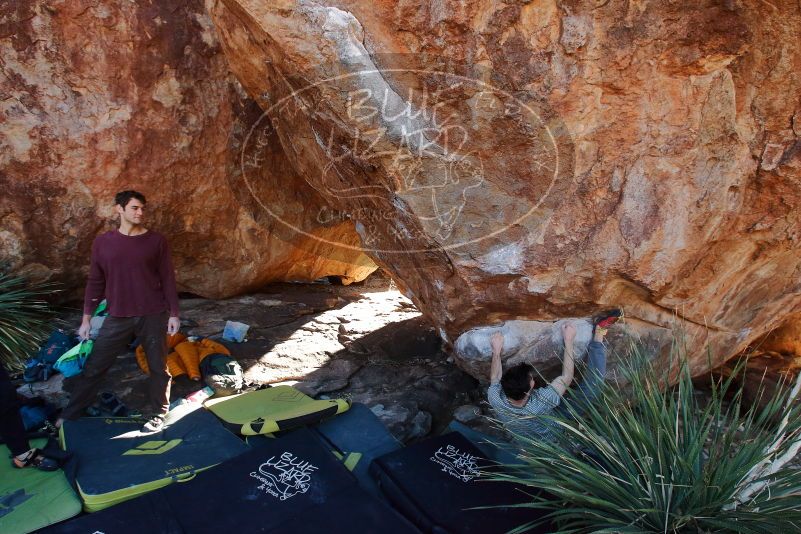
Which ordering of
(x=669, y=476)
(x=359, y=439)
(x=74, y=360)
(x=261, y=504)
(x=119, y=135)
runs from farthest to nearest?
(x=119, y=135), (x=74, y=360), (x=359, y=439), (x=261, y=504), (x=669, y=476)

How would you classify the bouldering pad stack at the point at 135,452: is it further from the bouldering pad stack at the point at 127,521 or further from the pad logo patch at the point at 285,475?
the pad logo patch at the point at 285,475

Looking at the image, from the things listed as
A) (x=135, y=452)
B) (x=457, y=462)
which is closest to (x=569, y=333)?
(x=457, y=462)

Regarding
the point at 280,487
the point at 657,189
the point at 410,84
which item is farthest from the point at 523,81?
the point at 280,487

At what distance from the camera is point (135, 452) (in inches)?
123

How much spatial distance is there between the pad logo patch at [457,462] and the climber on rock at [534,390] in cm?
27

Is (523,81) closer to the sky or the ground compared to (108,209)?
closer to the sky

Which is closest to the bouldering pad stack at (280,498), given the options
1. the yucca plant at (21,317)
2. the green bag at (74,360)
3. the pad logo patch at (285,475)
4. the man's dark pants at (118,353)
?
the pad logo patch at (285,475)

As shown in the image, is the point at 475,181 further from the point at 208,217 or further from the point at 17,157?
the point at 17,157

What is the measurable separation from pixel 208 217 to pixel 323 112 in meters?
2.37

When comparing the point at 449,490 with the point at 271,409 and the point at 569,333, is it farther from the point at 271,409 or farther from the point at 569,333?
the point at 271,409

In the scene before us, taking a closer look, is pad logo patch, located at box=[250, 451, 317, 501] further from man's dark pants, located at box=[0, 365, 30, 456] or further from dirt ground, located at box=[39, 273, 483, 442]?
man's dark pants, located at box=[0, 365, 30, 456]

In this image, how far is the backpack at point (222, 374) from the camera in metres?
4.11

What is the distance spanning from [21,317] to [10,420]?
2012 mm

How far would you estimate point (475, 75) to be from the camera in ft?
9.77
